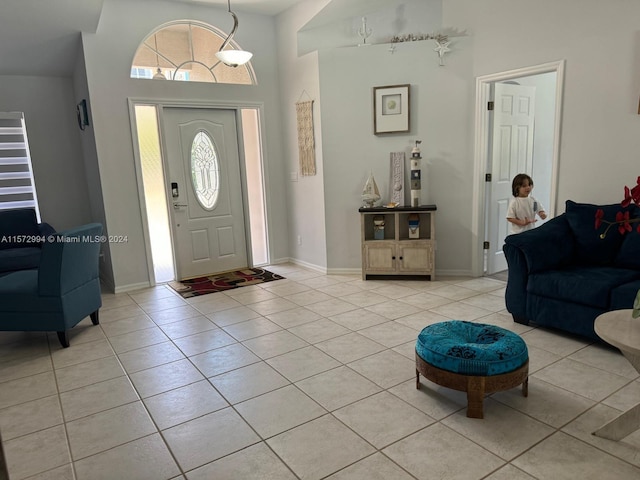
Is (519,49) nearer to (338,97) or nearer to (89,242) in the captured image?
(338,97)

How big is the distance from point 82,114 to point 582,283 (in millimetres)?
5084

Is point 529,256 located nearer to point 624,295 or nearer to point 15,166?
point 624,295

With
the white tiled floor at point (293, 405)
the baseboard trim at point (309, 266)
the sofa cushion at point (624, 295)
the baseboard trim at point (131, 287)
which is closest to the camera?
the white tiled floor at point (293, 405)

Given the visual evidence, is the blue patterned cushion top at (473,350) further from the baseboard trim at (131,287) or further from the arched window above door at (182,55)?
the arched window above door at (182,55)

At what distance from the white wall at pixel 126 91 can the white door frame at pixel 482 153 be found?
2693 mm

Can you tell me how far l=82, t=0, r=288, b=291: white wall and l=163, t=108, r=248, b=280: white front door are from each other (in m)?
0.28

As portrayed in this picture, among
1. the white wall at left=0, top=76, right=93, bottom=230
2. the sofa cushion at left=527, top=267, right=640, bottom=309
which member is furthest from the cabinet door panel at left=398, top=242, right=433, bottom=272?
the white wall at left=0, top=76, right=93, bottom=230

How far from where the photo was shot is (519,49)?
4.04 metres

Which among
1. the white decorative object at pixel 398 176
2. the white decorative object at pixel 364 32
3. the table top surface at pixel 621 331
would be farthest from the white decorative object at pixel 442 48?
the table top surface at pixel 621 331

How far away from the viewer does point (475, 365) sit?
220 centimetres

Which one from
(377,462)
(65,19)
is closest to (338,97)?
(65,19)

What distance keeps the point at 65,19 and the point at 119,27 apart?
545 millimetres

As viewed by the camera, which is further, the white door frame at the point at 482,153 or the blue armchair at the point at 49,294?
the white door frame at the point at 482,153

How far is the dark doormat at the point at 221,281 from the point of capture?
482cm
